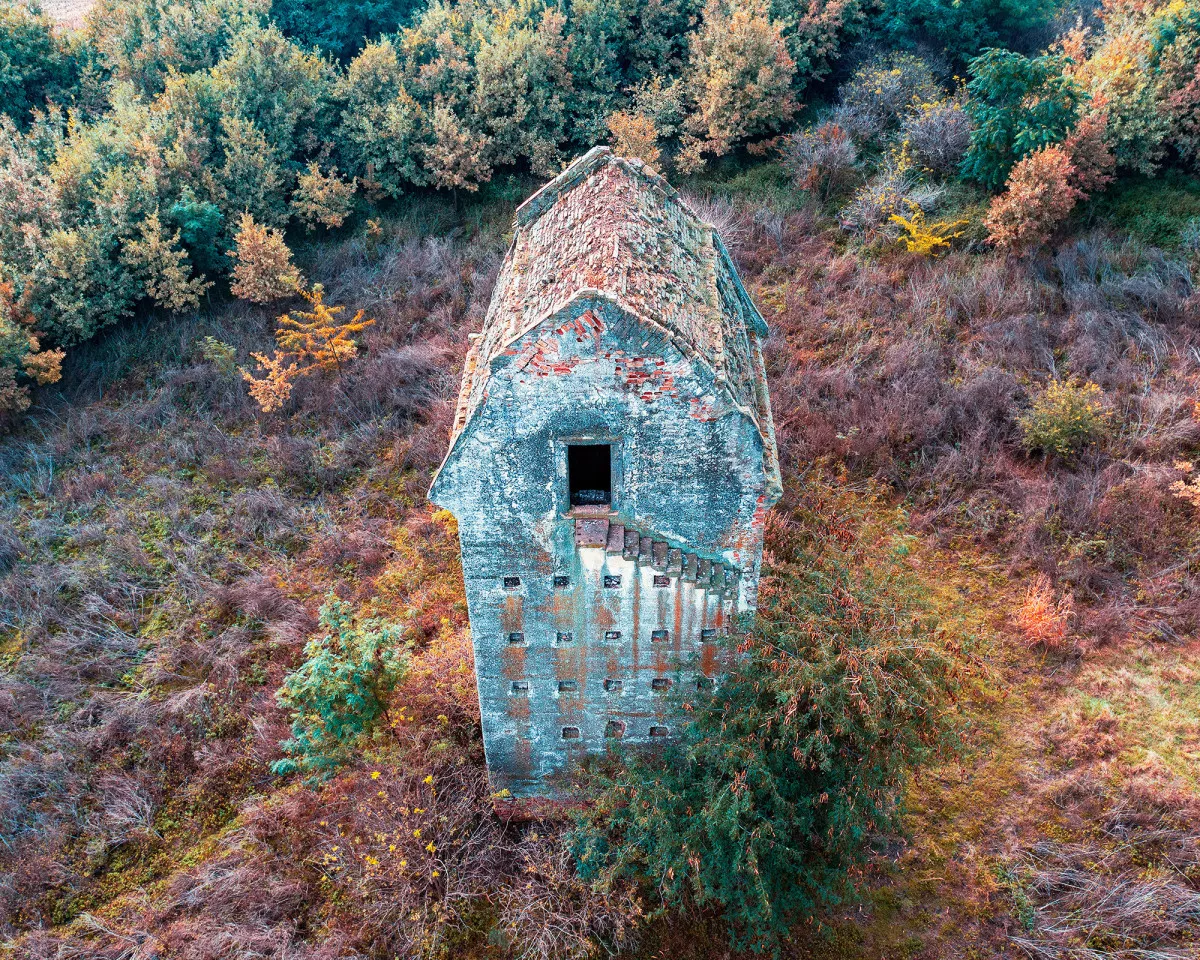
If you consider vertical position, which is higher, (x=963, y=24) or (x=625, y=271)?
(x=963, y=24)

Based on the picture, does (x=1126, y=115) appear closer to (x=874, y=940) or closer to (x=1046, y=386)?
(x=1046, y=386)

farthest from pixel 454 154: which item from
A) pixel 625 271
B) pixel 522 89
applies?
pixel 625 271

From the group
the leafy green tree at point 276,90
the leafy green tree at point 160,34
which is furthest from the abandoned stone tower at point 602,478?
the leafy green tree at point 160,34

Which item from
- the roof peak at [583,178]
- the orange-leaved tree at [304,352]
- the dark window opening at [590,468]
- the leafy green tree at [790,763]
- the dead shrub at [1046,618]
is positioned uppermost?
the orange-leaved tree at [304,352]

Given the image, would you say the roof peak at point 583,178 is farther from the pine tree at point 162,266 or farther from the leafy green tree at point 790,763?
the pine tree at point 162,266

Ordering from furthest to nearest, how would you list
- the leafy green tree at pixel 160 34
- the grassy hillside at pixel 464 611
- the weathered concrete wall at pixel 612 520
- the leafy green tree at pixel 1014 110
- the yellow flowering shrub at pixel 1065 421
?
1. the leafy green tree at pixel 160 34
2. the leafy green tree at pixel 1014 110
3. the yellow flowering shrub at pixel 1065 421
4. the grassy hillside at pixel 464 611
5. the weathered concrete wall at pixel 612 520

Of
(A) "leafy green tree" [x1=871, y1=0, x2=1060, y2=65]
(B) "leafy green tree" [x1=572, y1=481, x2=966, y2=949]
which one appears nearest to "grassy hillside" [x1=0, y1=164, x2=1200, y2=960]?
(B) "leafy green tree" [x1=572, y1=481, x2=966, y2=949]

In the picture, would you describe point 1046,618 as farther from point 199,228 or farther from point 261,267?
point 199,228
